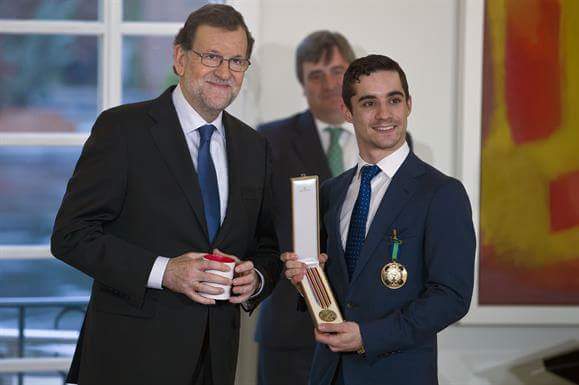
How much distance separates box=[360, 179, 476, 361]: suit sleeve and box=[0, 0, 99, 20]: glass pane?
175cm

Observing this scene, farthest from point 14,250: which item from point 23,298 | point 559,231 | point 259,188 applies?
point 559,231

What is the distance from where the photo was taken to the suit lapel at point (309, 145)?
10.1ft

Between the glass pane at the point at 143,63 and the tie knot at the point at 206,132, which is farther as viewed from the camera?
the glass pane at the point at 143,63

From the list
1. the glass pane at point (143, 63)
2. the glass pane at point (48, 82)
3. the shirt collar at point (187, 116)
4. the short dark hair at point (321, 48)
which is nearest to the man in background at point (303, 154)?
the short dark hair at point (321, 48)

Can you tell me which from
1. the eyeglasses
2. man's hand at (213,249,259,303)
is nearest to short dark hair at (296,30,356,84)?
the eyeglasses

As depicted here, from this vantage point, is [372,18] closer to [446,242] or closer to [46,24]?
[46,24]

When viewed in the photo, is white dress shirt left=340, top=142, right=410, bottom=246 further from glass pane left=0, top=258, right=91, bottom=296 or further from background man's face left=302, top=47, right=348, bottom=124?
glass pane left=0, top=258, right=91, bottom=296

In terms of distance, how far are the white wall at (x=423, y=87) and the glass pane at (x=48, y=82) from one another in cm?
57

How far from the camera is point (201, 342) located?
80.7 inches

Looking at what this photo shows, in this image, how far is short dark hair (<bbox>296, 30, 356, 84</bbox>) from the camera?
10.1ft

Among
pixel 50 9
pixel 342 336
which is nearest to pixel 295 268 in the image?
pixel 342 336

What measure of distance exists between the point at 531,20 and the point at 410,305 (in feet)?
5.25

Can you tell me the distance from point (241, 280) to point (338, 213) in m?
0.30

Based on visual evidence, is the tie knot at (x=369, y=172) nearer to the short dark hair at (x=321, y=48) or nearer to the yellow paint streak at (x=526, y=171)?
the short dark hair at (x=321, y=48)
